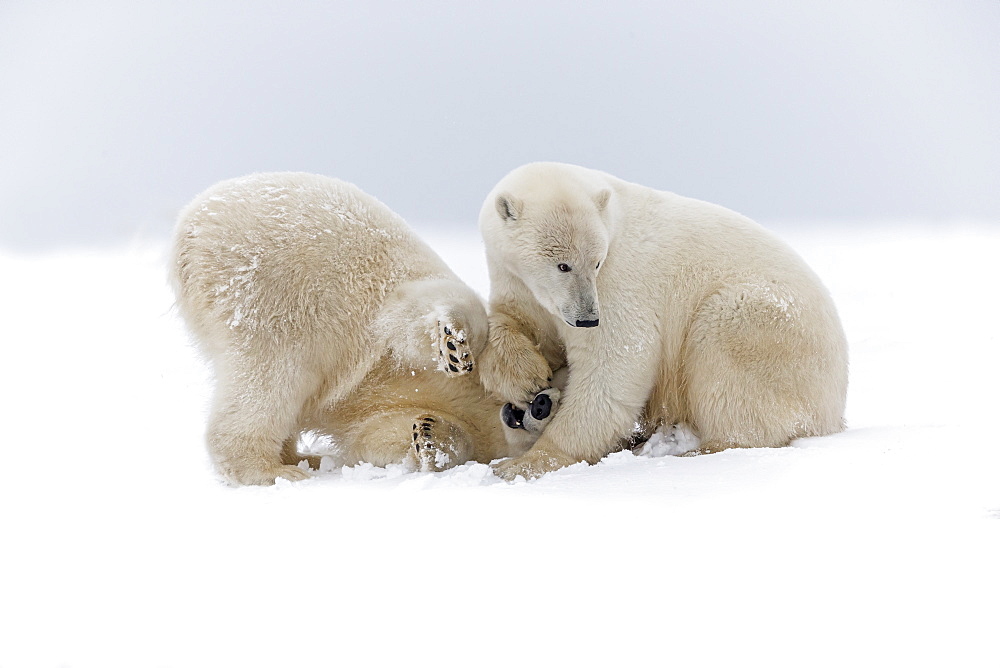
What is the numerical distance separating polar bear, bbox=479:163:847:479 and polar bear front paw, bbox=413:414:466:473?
1.04ft

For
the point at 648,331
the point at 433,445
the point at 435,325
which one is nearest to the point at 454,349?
the point at 435,325

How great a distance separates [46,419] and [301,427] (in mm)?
2485

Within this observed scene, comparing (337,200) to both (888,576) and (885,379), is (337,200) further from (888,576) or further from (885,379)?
(885,379)

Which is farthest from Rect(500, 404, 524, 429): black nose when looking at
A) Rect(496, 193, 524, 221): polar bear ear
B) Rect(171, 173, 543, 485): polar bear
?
Rect(496, 193, 524, 221): polar bear ear

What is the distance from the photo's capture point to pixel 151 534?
8.88 ft

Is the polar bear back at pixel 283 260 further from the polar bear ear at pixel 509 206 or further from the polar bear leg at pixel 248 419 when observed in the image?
the polar bear ear at pixel 509 206

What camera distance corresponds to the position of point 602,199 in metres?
3.88

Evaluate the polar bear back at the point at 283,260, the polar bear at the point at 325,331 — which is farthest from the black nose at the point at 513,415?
the polar bear back at the point at 283,260

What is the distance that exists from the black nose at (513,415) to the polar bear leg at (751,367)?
0.87 metres

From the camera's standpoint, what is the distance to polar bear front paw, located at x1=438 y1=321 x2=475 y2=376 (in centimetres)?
379

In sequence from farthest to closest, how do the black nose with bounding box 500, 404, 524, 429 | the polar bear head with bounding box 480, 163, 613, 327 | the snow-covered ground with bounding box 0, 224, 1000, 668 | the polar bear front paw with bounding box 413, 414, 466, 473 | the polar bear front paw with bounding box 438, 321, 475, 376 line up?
the black nose with bounding box 500, 404, 524, 429
the polar bear front paw with bounding box 413, 414, 466, 473
the polar bear front paw with bounding box 438, 321, 475, 376
the polar bear head with bounding box 480, 163, 613, 327
the snow-covered ground with bounding box 0, 224, 1000, 668

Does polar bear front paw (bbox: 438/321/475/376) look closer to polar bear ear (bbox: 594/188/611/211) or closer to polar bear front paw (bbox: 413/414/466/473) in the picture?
polar bear front paw (bbox: 413/414/466/473)

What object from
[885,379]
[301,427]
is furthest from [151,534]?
[885,379]

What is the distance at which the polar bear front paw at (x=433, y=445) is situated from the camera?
3.93 metres
